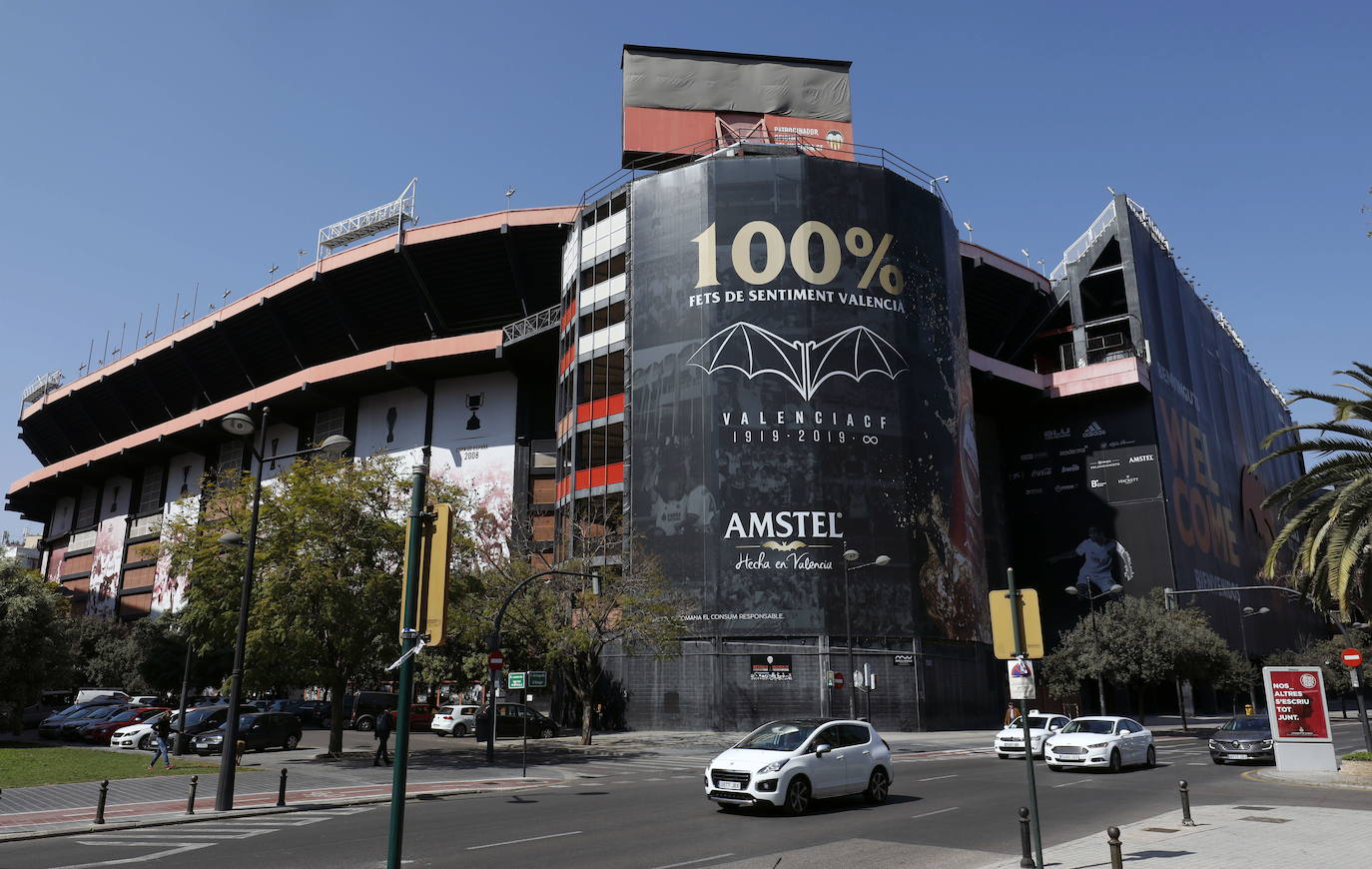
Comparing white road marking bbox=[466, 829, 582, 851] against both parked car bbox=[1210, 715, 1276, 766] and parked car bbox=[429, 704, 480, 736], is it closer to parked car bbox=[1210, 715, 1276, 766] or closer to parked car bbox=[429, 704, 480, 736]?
parked car bbox=[1210, 715, 1276, 766]

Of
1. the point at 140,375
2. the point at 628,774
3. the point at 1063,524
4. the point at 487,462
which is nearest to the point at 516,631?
the point at 628,774

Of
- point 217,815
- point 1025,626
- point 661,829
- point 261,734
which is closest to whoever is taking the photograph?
point 1025,626

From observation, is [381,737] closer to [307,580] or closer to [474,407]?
[307,580]

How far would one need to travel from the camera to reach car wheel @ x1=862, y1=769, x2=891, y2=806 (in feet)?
62.8

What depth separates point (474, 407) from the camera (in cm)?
6506

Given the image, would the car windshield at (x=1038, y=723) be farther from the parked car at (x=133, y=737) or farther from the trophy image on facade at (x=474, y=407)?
the trophy image on facade at (x=474, y=407)

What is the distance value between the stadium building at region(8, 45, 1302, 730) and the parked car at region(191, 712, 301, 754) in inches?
333

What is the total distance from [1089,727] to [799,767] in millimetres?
13460

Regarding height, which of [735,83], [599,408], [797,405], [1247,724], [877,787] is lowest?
[877,787]

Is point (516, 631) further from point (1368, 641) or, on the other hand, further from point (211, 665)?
point (1368, 641)

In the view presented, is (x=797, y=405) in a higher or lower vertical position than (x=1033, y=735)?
higher

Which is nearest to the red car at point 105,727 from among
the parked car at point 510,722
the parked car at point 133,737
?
the parked car at point 133,737

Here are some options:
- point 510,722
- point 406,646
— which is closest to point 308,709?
point 510,722

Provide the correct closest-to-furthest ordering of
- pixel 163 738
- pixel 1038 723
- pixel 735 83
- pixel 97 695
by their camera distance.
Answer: pixel 163 738 → pixel 1038 723 → pixel 97 695 → pixel 735 83
